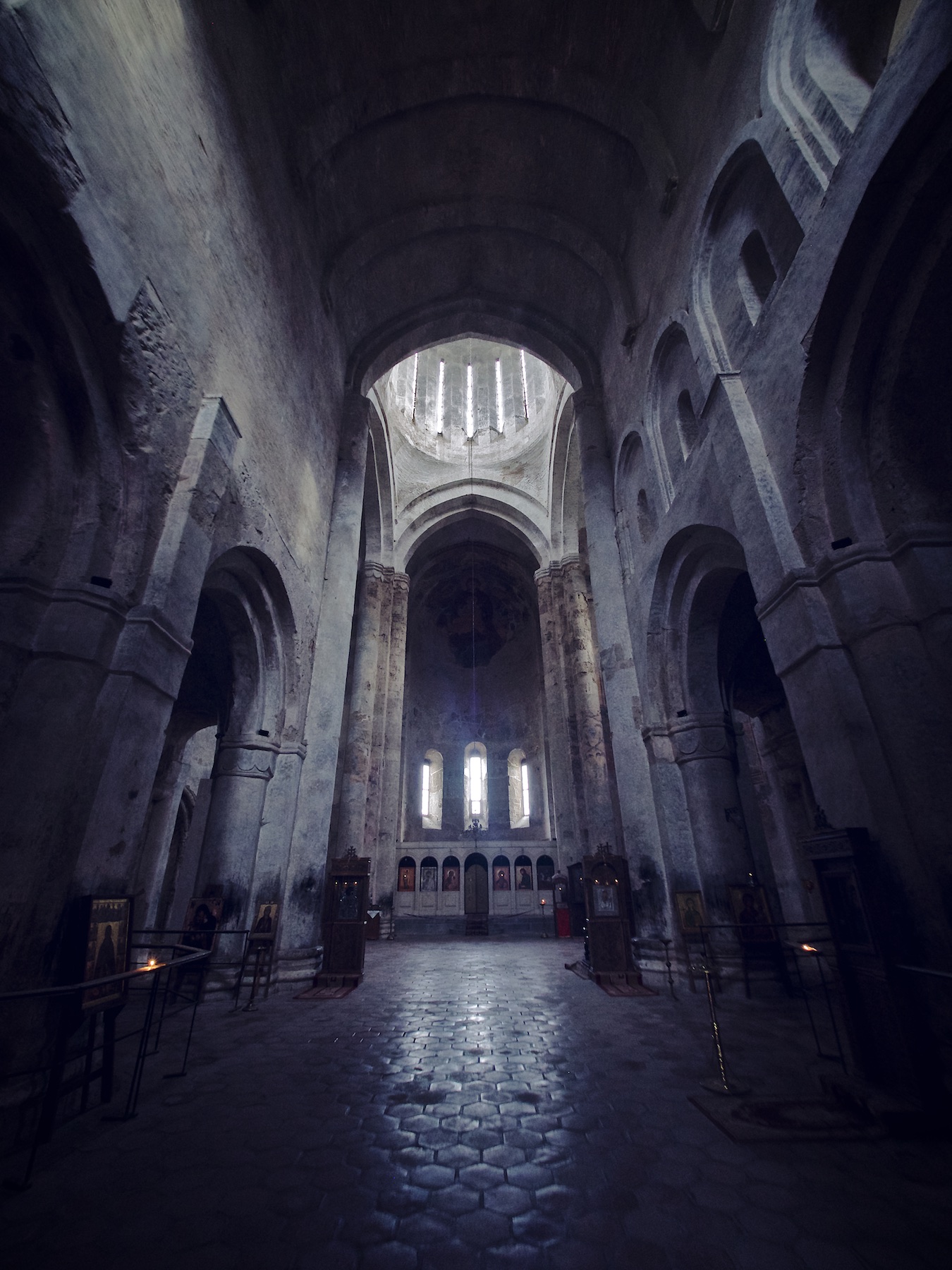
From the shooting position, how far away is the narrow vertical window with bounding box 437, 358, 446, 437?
22031 mm

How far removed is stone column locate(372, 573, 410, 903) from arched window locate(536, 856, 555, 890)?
491 cm

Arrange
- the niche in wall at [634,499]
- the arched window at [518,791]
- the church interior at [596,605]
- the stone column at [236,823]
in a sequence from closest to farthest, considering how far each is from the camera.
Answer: the church interior at [596,605], the stone column at [236,823], the niche in wall at [634,499], the arched window at [518,791]

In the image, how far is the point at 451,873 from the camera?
61.3ft

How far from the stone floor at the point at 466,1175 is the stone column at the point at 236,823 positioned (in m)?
2.55

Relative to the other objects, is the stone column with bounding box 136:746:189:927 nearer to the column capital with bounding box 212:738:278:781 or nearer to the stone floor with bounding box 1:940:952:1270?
the column capital with bounding box 212:738:278:781

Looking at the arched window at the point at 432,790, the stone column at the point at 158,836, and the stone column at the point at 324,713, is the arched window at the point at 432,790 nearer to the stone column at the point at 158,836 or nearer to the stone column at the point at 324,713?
the stone column at the point at 158,836

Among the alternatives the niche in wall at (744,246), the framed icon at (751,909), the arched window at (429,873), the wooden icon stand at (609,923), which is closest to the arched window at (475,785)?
the arched window at (429,873)

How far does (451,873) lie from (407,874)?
1.47 m

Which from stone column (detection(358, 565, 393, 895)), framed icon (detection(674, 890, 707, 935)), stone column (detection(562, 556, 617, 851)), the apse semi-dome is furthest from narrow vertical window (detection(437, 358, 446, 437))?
framed icon (detection(674, 890, 707, 935))

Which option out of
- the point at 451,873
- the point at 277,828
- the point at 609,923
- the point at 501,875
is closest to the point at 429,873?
the point at 451,873

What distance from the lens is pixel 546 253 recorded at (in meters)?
11.4

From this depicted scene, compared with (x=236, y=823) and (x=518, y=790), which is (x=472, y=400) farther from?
(x=236, y=823)

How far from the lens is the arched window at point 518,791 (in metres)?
22.4

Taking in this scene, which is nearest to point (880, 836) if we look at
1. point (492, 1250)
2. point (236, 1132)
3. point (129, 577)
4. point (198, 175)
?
point (492, 1250)
